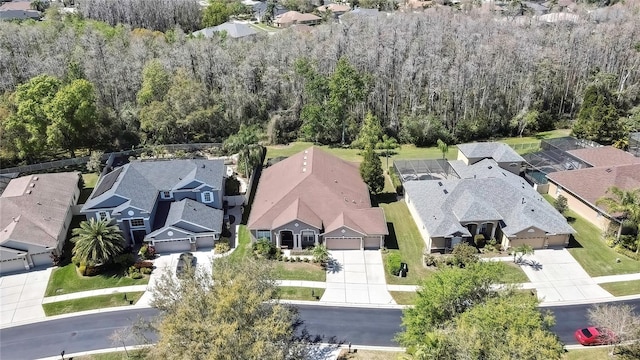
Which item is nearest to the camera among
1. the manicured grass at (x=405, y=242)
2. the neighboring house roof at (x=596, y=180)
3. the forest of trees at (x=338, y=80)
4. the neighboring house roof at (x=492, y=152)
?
the manicured grass at (x=405, y=242)

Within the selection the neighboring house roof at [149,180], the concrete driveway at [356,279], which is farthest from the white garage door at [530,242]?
the neighboring house roof at [149,180]

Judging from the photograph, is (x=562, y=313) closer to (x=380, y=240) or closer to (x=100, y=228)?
(x=380, y=240)

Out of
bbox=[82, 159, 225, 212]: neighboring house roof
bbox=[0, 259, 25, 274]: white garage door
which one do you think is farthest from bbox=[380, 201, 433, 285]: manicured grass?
bbox=[0, 259, 25, 274]: white garage door

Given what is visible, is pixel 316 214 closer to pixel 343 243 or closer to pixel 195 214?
pixel 343 243

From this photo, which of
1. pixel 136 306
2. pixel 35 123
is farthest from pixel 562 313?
pixel 35 123

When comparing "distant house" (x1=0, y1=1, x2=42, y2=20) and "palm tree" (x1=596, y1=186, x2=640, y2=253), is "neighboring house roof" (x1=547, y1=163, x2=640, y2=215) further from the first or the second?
"distant house" (x1=0, y1=1, x2=42, y2=20)

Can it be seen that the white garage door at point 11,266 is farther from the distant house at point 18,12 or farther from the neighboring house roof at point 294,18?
the distant house at point 18,12
